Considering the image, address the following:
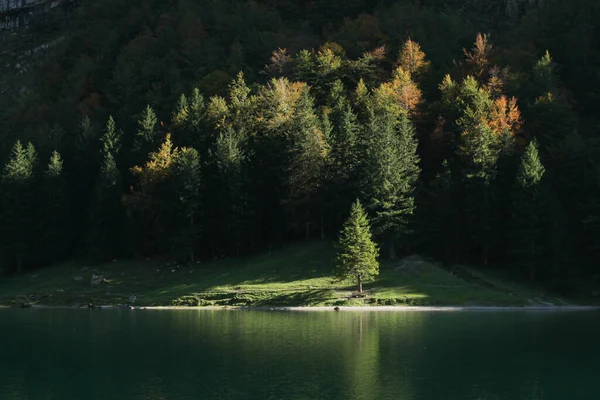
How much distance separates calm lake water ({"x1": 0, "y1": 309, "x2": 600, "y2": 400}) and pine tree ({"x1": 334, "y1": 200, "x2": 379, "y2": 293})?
8846 mm

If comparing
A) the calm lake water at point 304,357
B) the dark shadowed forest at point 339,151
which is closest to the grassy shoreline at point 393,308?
the calm lake water at point 304,357

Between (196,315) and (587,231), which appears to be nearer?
(196,315)

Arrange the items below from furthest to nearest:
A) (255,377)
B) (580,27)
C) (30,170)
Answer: (580,27), (30,170), (255,377)

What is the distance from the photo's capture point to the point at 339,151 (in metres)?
104

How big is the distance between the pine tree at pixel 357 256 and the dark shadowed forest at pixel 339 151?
860 centimetres

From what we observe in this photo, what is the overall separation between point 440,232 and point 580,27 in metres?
58.5

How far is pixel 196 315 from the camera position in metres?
77.6

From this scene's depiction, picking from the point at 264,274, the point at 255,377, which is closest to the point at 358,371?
the point at 255,377

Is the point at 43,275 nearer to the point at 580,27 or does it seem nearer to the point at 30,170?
the point at 30,170

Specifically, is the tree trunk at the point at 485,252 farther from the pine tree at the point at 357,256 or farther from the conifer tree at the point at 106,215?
the conifer tree at the point at 106,215

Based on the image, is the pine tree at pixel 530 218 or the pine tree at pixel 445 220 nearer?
the pine tree at pixel 530 218

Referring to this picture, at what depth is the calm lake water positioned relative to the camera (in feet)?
133

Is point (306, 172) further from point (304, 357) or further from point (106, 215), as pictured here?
point (304, 357)

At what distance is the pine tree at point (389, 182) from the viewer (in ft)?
306
